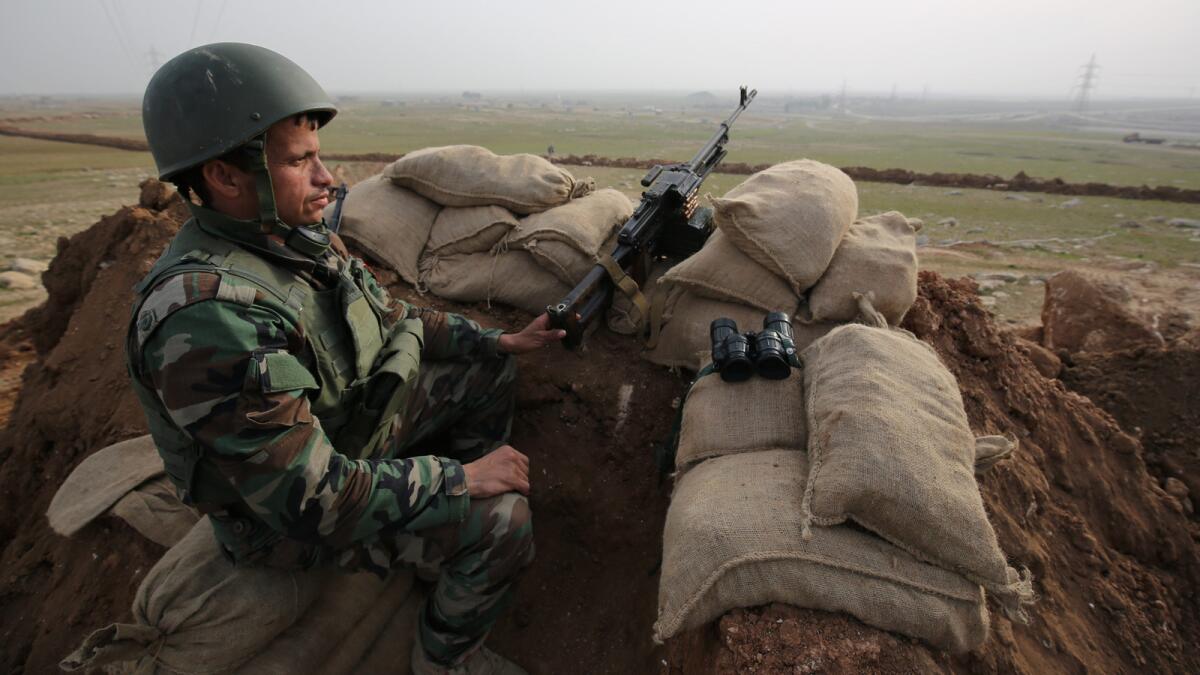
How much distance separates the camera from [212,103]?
2045mm

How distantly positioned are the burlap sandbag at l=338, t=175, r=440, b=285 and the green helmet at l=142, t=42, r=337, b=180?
2.10 meters

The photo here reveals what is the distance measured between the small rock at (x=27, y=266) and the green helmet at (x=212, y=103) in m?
8.41

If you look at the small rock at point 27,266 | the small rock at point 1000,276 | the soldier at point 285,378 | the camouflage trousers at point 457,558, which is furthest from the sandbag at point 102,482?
the small rock at point 1000,276

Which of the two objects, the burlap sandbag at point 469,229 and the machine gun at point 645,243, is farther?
the burlap sandbag at point 469,229

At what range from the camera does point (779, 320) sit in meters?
2.88

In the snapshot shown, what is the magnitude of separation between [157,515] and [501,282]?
2.26 m

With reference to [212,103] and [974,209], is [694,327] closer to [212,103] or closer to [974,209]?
[212,103]

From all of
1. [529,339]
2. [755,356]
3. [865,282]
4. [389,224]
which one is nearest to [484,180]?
[389,224]

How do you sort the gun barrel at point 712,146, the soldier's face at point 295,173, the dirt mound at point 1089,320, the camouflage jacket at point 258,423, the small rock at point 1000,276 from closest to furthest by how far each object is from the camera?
the camouflage jacket at point 258,423
the soldier's face at point 295,173
the gun barrel at point 712,146
the dirt mound at point 1089,320
the small rock at point 1000,276

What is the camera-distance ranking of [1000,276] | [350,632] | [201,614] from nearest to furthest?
[201,614], [350,632], [1000,276]

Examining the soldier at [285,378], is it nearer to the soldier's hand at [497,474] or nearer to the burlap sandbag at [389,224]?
the soldier's hand at [497,474]

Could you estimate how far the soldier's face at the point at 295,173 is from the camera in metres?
2.18

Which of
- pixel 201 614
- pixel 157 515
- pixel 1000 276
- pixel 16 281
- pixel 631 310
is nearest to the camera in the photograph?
pixel 201 614

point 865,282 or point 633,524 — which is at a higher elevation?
point 865,282
